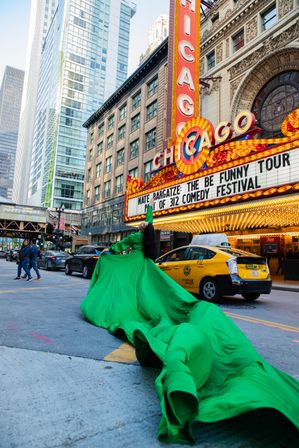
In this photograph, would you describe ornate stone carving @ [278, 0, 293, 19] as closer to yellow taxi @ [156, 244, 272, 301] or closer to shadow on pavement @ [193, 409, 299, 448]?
yellow taxi @ [156, 244, 272, 301]

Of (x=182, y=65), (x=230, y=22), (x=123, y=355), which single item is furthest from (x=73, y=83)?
(x=123, y=355)

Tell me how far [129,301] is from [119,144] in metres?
33.8

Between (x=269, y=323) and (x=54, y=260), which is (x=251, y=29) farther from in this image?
(x=269, y=323)

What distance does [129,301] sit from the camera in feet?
15.7

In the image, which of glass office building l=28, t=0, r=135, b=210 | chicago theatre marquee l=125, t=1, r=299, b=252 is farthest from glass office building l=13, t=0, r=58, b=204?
chicago theatre marquee l=125, t=1, r=299, b=252

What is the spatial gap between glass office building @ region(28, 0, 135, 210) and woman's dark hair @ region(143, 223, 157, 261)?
81.1 m

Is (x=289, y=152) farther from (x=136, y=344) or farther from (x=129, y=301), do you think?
(x=136, y=344)

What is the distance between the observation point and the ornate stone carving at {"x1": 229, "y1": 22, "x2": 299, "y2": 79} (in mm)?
17797

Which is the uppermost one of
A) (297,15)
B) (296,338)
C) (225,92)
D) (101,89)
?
(101,89)

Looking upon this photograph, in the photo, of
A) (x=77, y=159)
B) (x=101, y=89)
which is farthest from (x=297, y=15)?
(x=101, y=89)

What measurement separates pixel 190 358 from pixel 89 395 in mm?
863

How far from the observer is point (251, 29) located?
20.6 m

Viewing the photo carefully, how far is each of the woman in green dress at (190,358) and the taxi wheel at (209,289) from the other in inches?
141

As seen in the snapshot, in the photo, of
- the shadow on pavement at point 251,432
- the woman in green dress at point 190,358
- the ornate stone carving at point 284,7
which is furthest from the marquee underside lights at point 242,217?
the ornate stone carving at point 284,7
